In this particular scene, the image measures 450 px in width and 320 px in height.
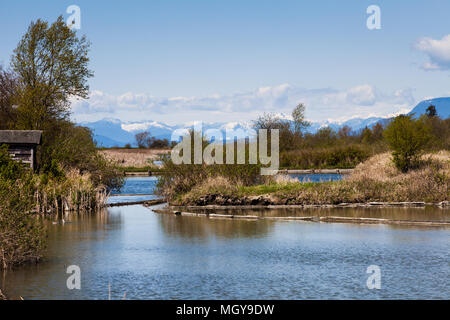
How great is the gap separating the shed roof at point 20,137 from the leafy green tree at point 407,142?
73.1 feet

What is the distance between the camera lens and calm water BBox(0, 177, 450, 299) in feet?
44.7

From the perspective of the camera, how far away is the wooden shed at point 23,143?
33406mm

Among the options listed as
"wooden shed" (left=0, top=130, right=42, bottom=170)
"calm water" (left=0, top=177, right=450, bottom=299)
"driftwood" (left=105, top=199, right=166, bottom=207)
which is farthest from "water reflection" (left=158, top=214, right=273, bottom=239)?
"wooden shed" (left=0, top=130, right=42, bottom=170)

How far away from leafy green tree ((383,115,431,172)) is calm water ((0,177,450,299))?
1476 centimetres

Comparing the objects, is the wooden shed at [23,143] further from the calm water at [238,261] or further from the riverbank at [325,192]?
the calm water at [238,261]

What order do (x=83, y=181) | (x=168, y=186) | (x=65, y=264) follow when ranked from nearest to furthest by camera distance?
(x=65, y=264) < (x=83, y=181) < (x=168, y=186)

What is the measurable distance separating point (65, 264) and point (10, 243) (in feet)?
5.92

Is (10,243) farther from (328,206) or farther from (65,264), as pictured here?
(328,206)

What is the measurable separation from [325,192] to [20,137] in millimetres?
17544

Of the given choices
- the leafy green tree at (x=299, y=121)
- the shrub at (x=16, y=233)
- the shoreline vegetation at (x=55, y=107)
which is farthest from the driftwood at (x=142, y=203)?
the leafy green tree at (x=299, y=121)

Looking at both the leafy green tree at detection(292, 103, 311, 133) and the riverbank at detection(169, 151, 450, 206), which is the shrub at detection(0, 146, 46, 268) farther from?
the leafy green tree at detection(292, 103, 311, 133)

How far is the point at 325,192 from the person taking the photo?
33.0 metres
